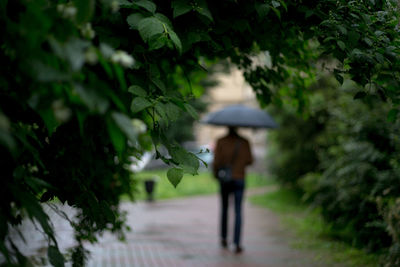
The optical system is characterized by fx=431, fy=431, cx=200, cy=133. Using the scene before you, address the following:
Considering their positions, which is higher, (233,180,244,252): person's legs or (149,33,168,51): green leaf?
(149,33,168,51): green leaf

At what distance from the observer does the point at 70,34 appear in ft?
4.39

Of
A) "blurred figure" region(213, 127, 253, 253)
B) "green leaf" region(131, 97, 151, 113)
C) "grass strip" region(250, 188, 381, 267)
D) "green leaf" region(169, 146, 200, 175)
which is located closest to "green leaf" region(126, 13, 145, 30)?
"green leaf" region(131, 97, 151, 113)

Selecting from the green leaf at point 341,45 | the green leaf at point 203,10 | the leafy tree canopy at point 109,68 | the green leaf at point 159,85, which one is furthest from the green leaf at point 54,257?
the green leaf at point 341,45

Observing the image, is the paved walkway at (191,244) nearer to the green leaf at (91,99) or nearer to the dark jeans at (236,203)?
the dark jeans at (236,203)

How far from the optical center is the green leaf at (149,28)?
2.03m

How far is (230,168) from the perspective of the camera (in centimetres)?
713

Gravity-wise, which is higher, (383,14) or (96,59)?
(383,14)

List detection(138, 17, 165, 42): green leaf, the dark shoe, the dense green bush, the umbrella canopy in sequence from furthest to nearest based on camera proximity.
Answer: the umbrella canopy
the dark shoe
the dense green bush
detection(138, 17, 165, 42): green leaf

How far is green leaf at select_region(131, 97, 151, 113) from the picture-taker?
71.5 inches

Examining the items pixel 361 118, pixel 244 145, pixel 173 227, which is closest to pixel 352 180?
pixel 361 118

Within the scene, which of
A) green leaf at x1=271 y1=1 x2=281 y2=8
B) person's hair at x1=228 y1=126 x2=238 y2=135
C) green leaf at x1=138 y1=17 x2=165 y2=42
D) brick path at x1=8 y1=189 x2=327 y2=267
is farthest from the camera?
person's hair at x1=228 y1=126 x2=238 y2=135

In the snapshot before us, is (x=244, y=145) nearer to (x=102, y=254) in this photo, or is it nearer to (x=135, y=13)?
(x=102, y=254)

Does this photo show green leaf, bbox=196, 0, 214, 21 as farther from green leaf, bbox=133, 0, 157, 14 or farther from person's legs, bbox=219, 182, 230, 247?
person's legs, bbox=219, 182, 230, 247

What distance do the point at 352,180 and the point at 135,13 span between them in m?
5.08
